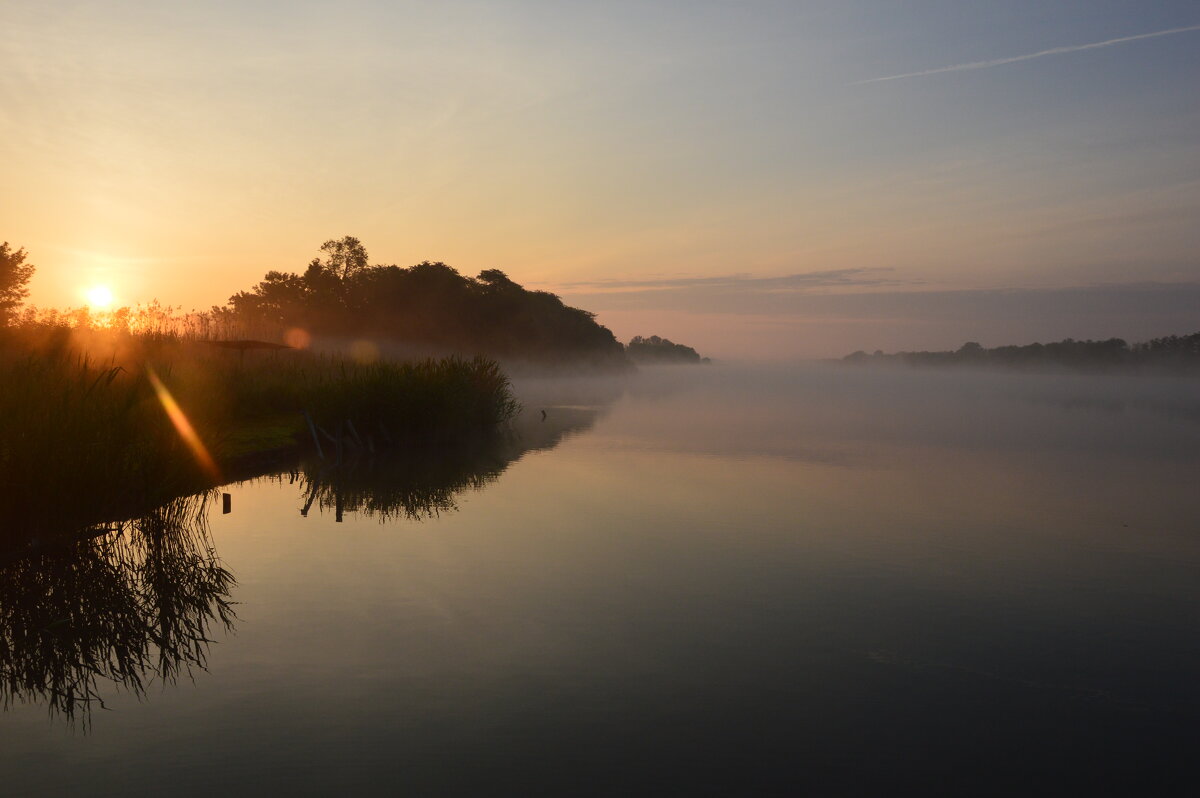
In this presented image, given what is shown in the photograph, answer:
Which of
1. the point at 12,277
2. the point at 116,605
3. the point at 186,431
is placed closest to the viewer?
the point at 116,605

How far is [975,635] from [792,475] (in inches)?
520

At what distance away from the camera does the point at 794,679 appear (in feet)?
27.3

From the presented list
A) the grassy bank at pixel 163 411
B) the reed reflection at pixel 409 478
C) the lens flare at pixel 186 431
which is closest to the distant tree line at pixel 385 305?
the grassy bank at pixel 163 411

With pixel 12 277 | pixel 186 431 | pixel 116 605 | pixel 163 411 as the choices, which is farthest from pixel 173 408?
pixel 12 277

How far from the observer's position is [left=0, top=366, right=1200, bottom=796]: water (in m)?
6.52

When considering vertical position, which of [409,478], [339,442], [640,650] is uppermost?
[339,442]

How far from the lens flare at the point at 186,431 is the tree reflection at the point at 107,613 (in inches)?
50.8

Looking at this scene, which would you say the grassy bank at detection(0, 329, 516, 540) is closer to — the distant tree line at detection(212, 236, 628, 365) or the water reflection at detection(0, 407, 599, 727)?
the water reflection at detection(0, 407, 599, 727)

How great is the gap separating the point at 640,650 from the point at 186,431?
33.0 feet

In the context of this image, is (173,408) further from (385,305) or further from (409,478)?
(385,305)

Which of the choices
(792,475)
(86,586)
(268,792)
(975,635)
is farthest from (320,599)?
(792,475)

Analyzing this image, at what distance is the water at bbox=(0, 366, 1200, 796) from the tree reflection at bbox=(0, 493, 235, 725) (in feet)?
0.23

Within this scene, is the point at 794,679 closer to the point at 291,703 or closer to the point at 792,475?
the point at 291,703

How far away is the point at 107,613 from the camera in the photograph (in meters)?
9.77
